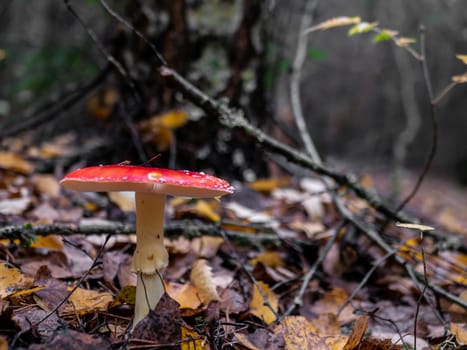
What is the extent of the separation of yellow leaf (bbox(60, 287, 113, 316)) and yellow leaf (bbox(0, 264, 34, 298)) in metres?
0.15

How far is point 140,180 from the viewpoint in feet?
3.09

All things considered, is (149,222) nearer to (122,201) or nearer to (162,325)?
(162,325)

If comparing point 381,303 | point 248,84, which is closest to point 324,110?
point 248,84

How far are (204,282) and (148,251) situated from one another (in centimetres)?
37

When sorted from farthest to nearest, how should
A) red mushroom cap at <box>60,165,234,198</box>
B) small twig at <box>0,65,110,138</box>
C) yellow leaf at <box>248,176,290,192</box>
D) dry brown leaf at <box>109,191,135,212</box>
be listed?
yellow leaf at <box>248,176,290,192</box>
small twig at <box>0,65,110,138</box>
dry brown leaf at <box>109,191,135,212</box>
red mushroom cap at <box>60,165,234,198</box>

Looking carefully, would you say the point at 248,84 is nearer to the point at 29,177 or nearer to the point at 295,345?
the point at 29,177

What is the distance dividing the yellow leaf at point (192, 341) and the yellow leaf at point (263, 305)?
318 mm

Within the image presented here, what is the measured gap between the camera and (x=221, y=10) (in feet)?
8.96

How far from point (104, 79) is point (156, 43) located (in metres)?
0.43

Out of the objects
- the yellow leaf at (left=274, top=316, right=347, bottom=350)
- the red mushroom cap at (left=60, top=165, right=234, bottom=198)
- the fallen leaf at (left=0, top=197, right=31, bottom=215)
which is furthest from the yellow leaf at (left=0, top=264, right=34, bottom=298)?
the yellow leaf at (left=274, top=316, right=347, bottom=350)

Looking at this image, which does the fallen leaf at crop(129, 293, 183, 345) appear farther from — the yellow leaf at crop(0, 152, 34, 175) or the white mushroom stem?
the yellow leaf at crop(0, 152, 34, 175)

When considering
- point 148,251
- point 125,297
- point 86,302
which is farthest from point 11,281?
point 148,251

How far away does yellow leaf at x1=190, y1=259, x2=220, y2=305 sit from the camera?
1.47 metres

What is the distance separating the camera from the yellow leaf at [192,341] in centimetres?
114
